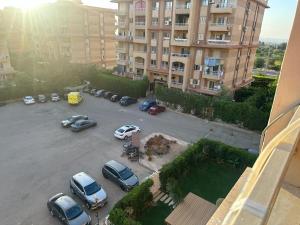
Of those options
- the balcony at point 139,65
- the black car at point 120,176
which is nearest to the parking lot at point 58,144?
the black car at point 120,176

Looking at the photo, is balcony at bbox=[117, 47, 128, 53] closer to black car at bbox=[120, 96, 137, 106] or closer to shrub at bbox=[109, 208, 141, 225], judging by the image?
black car at bbox=[120, 96, 137, 106]

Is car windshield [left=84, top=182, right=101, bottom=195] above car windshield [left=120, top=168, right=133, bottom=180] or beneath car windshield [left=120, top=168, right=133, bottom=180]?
beneath

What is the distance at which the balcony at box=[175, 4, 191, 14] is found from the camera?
33.8 meters

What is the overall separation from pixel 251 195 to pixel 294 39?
179cm

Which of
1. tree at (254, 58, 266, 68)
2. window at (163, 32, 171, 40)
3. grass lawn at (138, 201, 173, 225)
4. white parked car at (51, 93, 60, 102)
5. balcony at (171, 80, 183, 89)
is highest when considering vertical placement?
window at (163, 32, 171, 40)

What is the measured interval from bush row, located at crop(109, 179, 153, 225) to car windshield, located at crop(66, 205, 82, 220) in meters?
2.74

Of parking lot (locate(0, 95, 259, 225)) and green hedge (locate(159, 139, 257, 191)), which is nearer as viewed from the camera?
parking lot (locate(0, 95, 259, 225))

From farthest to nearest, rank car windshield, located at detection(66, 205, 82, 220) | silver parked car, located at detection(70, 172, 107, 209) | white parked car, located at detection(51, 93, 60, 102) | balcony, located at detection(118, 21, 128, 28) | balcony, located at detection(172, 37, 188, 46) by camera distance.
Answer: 1. balcony, located at detection(118, 21, 128, 28)
2. white parked car, located at detection(51, 93, 60, 102)
3. balcony, located at detection(172, 37, 188, 46)
4. silver parked car, located at detection(70, 172, 107, 209)
5. car windshield, located at detection(66, 205, 82, 220)

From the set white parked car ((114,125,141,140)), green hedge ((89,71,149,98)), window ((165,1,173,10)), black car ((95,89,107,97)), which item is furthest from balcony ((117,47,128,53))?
white parked car ((114,125,141,140))

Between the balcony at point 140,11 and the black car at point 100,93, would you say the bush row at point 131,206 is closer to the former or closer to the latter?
the black car at point 100,93

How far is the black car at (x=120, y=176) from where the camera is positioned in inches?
669

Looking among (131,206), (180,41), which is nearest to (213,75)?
(180,41)

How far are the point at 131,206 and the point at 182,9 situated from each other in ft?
99.1

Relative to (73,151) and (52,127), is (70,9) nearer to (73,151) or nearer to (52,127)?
(52,127)
